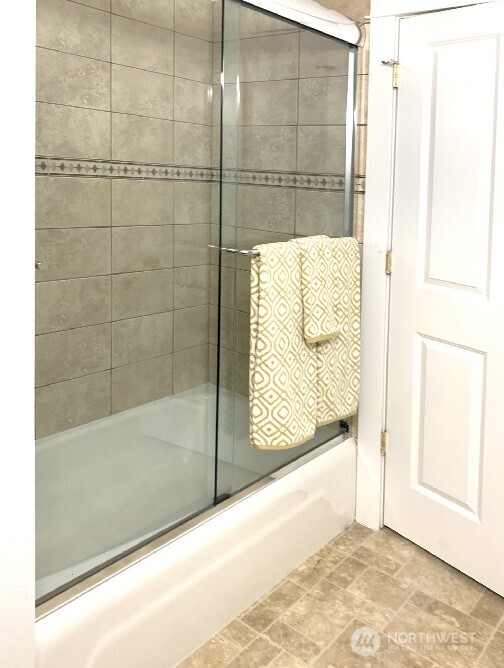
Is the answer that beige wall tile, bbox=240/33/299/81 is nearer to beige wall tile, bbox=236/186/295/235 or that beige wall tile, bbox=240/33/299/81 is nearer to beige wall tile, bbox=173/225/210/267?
beige wall tile, bbox=236/186/295/235

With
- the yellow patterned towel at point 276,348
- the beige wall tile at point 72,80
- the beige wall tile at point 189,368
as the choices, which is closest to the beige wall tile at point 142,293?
the beige wall tile at point 189,368

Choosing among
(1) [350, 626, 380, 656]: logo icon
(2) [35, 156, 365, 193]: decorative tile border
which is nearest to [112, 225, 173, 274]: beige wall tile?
(2) [35, 156, 365, 193]: decorative tile border

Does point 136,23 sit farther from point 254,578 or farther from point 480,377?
point 254,578

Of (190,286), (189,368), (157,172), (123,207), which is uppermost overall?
(157,172)

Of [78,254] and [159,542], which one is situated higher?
[78,254]

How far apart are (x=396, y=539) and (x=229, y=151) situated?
1.46 metres

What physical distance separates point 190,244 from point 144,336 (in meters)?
0.30

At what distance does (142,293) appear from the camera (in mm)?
1975

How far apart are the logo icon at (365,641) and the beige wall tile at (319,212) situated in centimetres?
118

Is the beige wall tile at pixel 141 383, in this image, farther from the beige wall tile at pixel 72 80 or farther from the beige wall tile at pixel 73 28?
the beige wall tile at pixel 73 28

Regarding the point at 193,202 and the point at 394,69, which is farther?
the point at 394,69

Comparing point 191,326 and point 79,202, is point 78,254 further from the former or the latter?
point 191,326

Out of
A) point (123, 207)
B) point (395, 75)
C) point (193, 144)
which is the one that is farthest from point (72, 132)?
point (395, 75)

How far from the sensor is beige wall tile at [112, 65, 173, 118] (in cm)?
193
